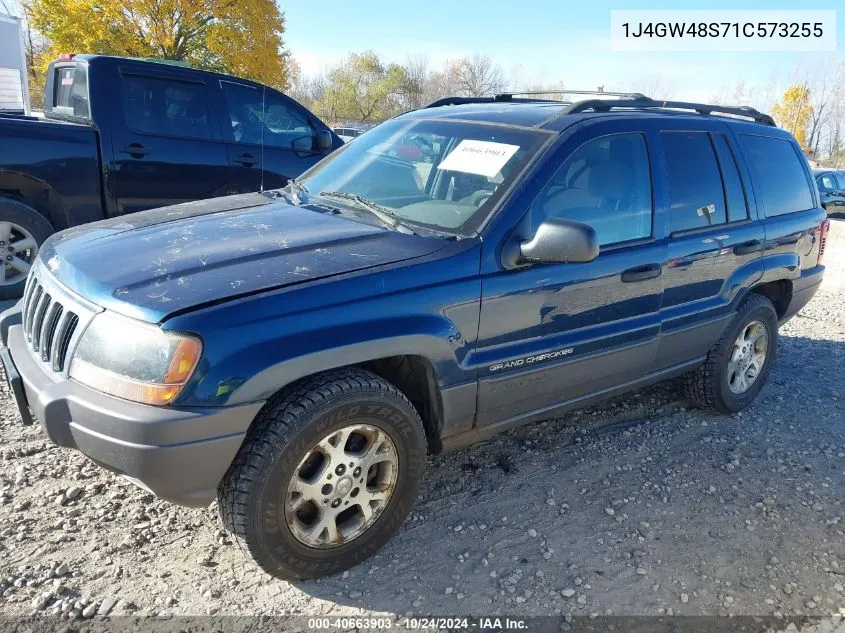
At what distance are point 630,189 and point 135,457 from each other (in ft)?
8.60

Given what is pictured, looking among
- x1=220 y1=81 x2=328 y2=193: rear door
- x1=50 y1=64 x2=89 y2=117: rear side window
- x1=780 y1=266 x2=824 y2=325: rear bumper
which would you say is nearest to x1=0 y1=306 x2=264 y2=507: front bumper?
x1=780 y1=266 x2=824 y2=325: rear bumper

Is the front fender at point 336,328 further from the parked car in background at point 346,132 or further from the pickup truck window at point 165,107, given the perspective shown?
the parked car in background at point 346,132

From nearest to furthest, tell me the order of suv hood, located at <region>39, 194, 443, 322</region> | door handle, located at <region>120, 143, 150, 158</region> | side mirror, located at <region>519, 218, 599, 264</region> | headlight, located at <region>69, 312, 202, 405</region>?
headlight, located at <region>69, 312, 202, 405</region>, suv hood, located at <region>39, 194, 443, 322</region>, side mirror, located at <region>519, 218, 599, 264</region>, door handle, located at <region>120, 143, 150, 158</region>

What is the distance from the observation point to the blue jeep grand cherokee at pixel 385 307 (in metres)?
2.26

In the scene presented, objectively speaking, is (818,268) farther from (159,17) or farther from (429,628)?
(159,17)

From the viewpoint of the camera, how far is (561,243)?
2756 mm

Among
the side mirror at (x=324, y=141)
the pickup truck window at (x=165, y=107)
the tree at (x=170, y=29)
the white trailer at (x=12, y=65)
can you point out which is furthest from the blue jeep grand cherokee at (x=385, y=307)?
the tree at (x=170, y=29)

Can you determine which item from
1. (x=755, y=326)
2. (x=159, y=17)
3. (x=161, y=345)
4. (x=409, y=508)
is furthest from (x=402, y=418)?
(x=159, y=17)

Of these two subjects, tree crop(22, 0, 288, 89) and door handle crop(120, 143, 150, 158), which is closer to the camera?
door handle crop(120, 143, 150, 158)

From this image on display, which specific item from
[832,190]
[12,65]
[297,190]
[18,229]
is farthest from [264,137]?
[832,190]

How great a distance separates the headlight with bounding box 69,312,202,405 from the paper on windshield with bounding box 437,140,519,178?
1635 millimetres

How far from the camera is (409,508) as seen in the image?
2.87 m

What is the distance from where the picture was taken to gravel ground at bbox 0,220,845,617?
2.59 metres

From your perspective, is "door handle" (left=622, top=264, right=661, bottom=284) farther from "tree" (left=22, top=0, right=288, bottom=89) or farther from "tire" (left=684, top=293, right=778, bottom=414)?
"tree" (left=22, top=0, right=288, bottom=89)
